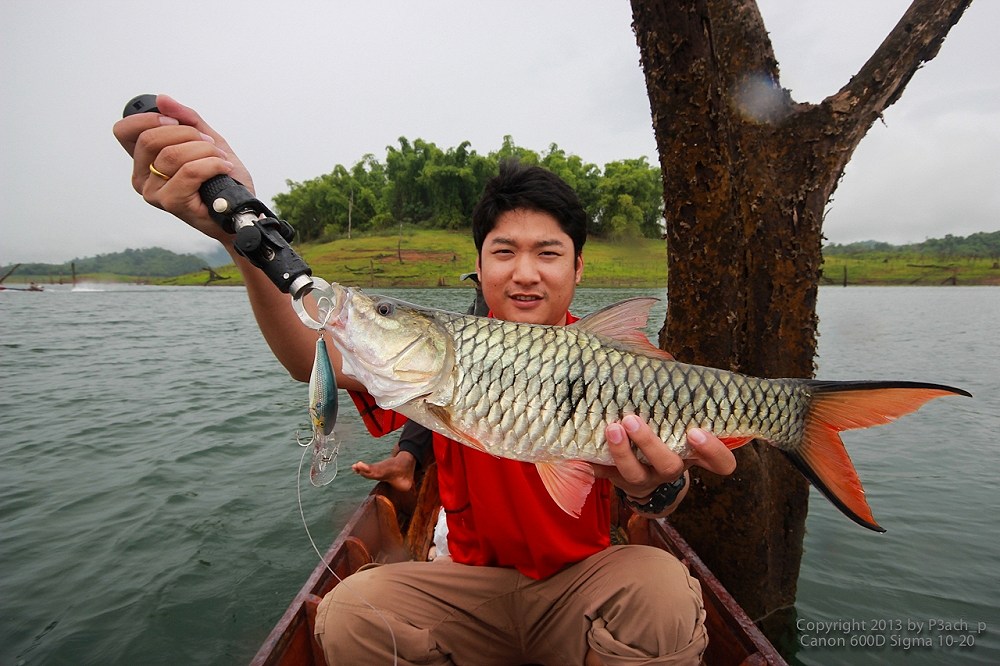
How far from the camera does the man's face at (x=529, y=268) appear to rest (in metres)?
2.91

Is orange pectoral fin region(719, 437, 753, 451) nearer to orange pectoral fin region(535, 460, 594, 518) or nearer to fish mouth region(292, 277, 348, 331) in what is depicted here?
orange pectoral fin region(535, 460, 594, 518)

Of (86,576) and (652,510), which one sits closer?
(652,510)

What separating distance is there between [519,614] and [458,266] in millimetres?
49938

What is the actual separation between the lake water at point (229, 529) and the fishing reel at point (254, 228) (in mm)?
2218

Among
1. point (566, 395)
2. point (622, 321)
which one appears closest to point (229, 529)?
point (566, 395)

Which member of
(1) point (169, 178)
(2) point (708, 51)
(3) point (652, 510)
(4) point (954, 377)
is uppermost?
(2) point (708, 51)

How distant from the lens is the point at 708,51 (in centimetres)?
295

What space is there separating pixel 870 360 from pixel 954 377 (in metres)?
2.86

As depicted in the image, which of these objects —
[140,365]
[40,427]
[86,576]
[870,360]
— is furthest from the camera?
[870,360]

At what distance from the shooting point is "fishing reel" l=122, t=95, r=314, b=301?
6.09 feet

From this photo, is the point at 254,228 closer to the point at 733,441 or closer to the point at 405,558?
the point at 733,441

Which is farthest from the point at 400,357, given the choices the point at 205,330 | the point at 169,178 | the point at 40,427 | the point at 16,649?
the point at 205,330

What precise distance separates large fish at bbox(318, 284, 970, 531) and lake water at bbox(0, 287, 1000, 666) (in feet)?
6.61

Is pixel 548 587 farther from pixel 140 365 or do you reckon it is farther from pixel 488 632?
pixel 140 365
